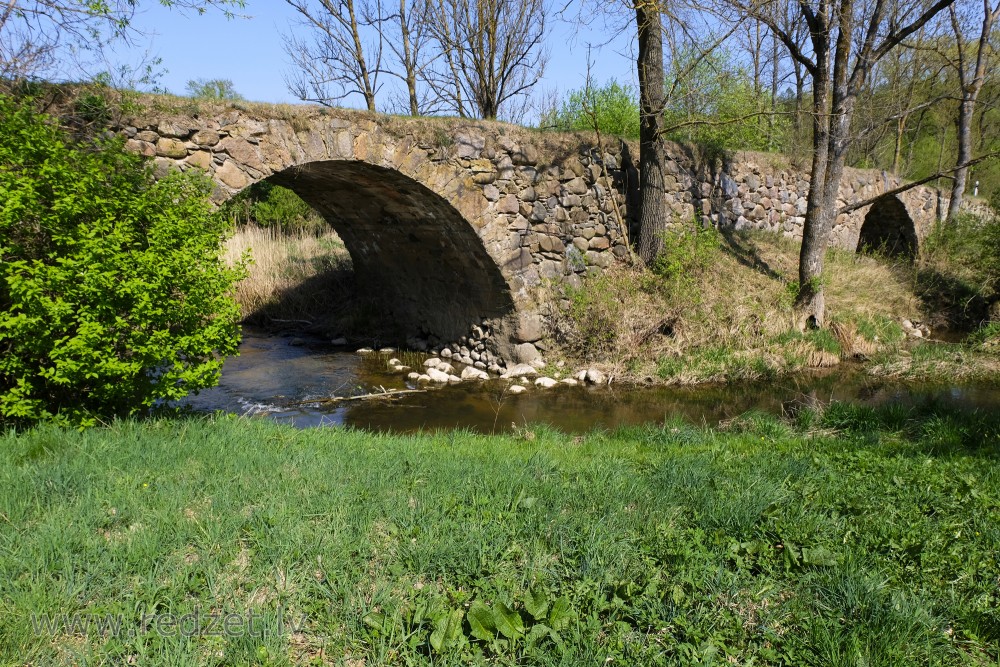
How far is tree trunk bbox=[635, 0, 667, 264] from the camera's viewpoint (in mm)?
9820

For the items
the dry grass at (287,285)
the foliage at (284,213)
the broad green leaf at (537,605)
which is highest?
the foliage at (284,213)

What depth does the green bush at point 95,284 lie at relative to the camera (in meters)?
4.07

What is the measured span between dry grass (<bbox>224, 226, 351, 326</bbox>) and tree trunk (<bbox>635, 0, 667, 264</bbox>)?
6295 mm

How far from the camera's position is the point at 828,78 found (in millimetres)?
10039

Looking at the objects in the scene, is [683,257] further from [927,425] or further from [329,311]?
[329,311]

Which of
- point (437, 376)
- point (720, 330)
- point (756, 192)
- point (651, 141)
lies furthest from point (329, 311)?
point (756, 192)

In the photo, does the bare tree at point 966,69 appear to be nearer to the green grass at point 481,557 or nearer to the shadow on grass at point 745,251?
the shadow on grass at point 745,251

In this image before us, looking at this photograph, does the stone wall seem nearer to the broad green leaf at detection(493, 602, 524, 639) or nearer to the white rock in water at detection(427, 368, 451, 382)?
the white rock in water at detection(427, 368, 451, 382)

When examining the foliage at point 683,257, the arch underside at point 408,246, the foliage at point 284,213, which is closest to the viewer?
the arch underside at point 408,246

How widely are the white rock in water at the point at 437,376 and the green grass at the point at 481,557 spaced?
16.7ft

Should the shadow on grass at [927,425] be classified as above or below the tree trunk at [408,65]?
below

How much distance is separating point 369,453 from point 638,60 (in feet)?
26.4

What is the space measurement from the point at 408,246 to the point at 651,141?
412 centimetres

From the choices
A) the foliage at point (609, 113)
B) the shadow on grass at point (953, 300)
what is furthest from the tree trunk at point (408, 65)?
the shadow on grass at point (953, 300)
